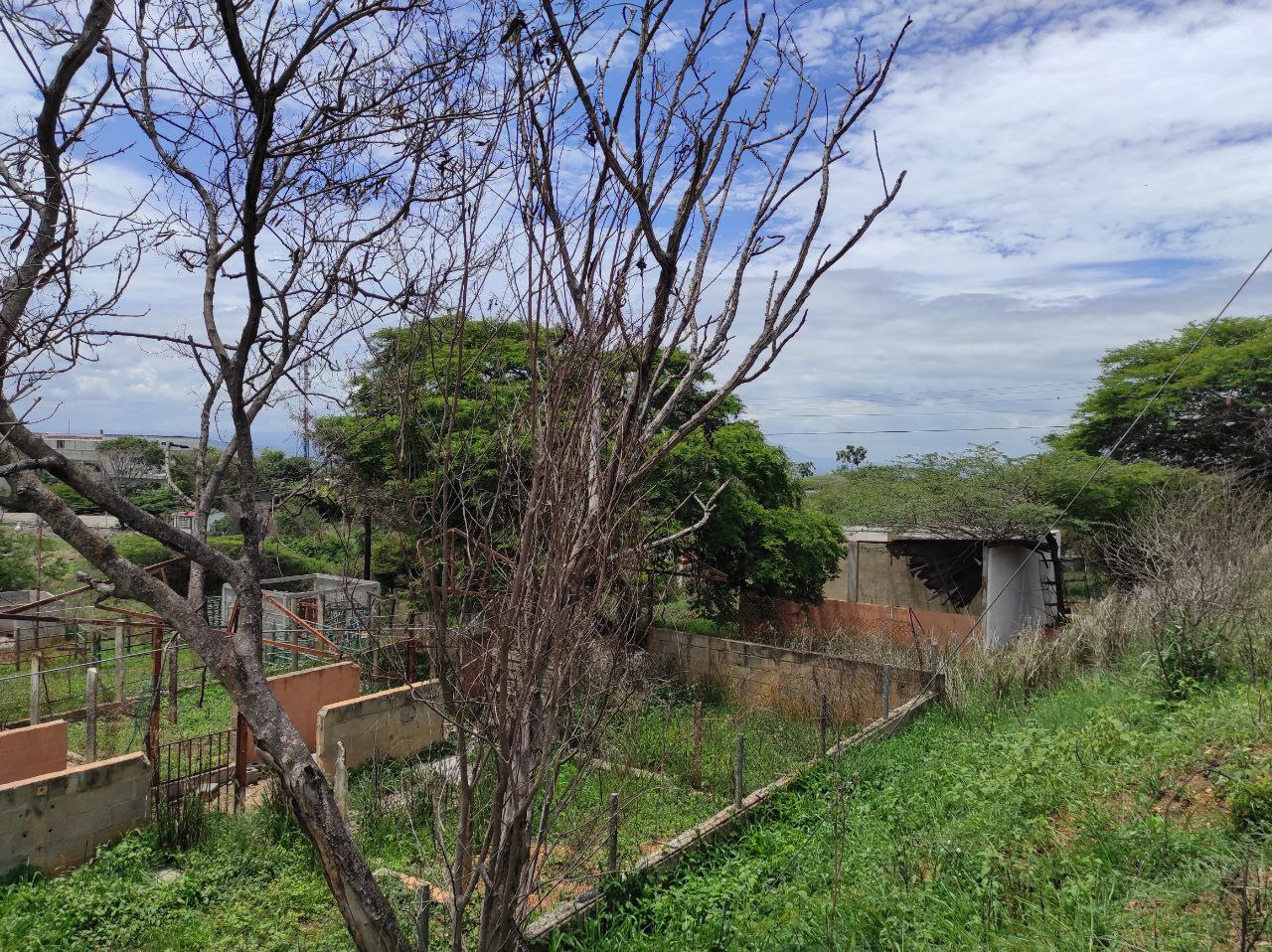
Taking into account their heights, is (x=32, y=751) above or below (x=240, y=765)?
above

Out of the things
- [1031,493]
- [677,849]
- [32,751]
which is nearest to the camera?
[677,849]

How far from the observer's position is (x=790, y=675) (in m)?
11.0

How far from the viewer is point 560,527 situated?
2.71m

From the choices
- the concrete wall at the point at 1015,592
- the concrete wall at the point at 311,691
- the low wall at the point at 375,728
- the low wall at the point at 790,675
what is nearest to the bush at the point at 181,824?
the low wall at the point at 375,728

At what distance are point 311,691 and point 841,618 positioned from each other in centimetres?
903

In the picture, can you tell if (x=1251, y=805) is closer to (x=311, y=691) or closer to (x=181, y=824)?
(x=181, y=824)

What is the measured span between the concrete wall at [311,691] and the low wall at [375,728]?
0.84 meters

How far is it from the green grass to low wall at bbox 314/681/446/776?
3.68 metres

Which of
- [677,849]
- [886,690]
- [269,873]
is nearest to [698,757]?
[677,849]

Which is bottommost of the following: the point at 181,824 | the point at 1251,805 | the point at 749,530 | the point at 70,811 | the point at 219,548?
the point at 181,824

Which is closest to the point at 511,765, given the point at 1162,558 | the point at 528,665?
the point at 528,665

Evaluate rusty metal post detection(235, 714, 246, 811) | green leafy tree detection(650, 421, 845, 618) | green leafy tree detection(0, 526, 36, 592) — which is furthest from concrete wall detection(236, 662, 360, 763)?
green leafy tree detection(0, 526, 36, 592)

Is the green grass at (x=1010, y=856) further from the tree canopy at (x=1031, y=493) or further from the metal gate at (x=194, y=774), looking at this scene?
the tree canopy at (x=1031, y=493)

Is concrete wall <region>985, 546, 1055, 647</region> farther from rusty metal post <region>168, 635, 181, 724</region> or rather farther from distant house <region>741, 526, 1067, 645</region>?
rusty metal post <region>168, 635, 181, 724</region>
